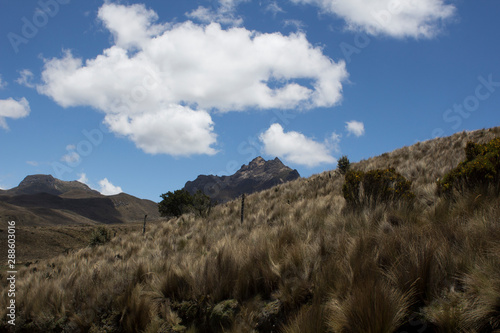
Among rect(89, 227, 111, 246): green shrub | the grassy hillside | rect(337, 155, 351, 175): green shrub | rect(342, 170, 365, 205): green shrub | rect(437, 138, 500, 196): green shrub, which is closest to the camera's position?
the grassy hillside

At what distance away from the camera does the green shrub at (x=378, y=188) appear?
7927 millimetres

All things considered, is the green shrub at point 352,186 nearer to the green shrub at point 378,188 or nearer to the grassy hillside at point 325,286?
the green shrub at point 378,188

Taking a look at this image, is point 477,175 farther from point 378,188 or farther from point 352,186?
point 352,186

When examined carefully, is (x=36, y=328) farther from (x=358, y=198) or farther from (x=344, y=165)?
(x=344, y=165)

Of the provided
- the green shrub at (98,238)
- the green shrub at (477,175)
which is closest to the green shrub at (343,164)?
the green shrub at (477,175)

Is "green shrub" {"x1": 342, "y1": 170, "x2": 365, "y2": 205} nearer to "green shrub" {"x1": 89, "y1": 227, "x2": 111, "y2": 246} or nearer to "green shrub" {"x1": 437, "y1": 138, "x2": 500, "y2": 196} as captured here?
"green shrub" {"x1": 437, "y1": 138, "x2": 500, "y2": 196}

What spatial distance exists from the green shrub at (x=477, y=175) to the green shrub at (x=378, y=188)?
986mm

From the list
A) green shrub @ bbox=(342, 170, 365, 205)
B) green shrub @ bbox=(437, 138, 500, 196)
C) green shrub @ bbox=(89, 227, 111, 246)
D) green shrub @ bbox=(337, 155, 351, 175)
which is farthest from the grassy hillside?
green shrub @ bbox=(89, 227, 111, 246)

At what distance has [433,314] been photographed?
8.77ft

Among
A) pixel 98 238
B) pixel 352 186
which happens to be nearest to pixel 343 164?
pixel 352 186

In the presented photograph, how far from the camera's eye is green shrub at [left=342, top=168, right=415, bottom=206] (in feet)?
26.0

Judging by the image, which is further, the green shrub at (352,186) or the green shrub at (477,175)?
the green shrub at (352,186)

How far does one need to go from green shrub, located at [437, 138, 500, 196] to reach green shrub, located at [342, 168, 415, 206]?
3.24 feet

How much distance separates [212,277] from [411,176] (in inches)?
403
